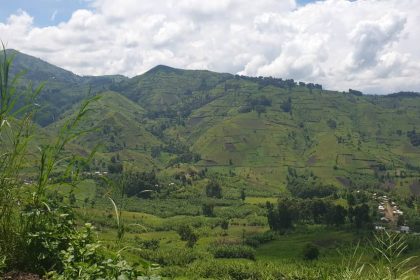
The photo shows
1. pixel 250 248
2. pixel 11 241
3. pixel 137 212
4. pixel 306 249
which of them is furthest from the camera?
pixel 137 212

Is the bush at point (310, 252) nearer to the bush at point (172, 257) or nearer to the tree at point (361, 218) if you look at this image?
the tree at point (361, 218)

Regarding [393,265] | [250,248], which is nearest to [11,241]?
[393,265]

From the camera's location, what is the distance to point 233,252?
123 meters

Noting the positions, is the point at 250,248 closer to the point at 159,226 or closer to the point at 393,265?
the point at 159,226

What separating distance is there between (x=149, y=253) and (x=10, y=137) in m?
102

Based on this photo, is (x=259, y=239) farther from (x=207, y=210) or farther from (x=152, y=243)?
(x=207, y=210)

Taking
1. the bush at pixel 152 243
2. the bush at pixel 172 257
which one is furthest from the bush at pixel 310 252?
the bush at pixel 152 243

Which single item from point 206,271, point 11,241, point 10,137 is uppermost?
point 10,137

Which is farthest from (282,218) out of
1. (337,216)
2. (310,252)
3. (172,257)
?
(172,257)

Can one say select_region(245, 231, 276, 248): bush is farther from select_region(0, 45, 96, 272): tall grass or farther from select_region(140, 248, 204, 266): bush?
select_region(0, 45, 96, 272): tall grass

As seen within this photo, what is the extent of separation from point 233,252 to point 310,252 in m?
22.8

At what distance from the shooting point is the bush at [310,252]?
113 m

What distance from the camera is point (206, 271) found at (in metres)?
77.9

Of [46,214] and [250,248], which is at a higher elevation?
[46,214]
